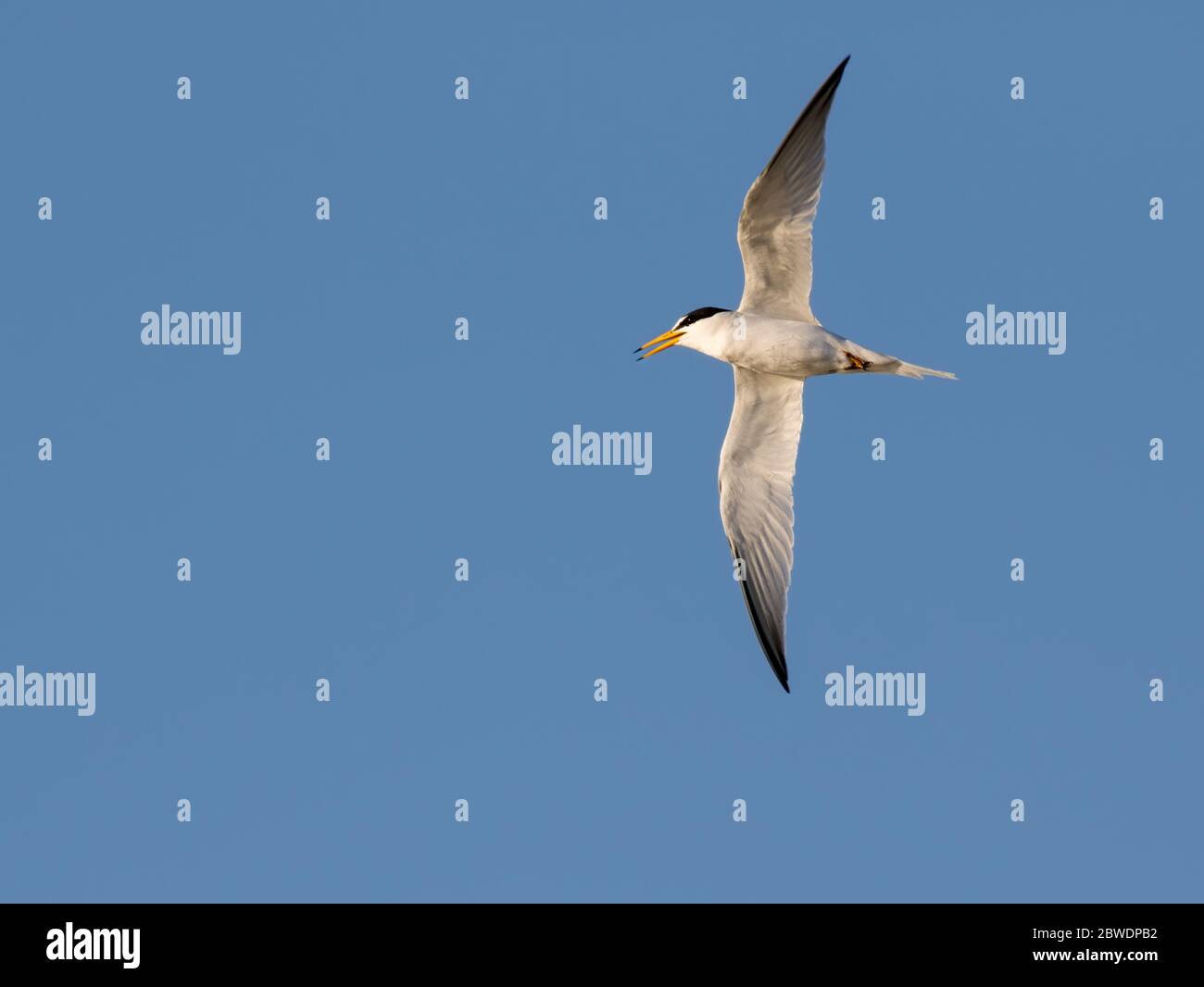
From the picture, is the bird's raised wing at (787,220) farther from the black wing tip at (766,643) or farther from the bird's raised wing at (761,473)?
the black wing tip at (766,643)

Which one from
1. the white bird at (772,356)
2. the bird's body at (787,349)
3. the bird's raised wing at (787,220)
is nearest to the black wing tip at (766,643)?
the white bird at (772,356)

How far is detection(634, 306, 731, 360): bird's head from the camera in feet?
62.8

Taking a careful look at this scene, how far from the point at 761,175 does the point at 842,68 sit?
1220mm

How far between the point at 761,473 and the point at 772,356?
1.75 m

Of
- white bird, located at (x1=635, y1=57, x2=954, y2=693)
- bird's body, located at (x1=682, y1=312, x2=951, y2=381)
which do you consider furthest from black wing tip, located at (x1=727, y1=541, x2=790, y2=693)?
bird's body, located at (x1=682, y1=312, x2=951, y2=381)

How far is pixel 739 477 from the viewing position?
65.4 feet

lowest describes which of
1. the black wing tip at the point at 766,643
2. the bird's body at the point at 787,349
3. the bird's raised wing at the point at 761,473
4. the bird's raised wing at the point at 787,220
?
the black wing tip at the point at 766,643

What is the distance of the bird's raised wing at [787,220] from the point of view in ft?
57.7

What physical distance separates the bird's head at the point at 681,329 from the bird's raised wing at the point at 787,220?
416 millimetres

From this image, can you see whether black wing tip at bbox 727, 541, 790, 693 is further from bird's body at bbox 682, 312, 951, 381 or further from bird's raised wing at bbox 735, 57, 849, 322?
bird's raised wing at bbox 735, 57, 849, 322
